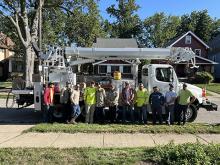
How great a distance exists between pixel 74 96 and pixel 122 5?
6979 centimetres

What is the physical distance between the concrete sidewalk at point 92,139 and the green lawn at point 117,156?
1.21m

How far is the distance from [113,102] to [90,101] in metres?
0.84

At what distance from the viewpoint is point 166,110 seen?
16766 mm

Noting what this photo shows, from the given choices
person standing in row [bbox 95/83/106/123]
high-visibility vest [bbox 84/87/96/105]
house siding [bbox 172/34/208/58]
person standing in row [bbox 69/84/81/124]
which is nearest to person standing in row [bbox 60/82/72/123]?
person standing in row [bbox 69/84/81/124]

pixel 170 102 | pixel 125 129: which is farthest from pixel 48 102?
pixel 170 102

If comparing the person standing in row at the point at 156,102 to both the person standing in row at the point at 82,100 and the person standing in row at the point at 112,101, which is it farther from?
the person standing in row at the point at 82,100

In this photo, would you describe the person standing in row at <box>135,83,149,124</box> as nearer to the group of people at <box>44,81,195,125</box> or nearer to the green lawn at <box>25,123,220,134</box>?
the group of people at <box>44,81,195,125</box>

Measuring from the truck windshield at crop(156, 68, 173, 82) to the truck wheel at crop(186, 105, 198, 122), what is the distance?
1330mm

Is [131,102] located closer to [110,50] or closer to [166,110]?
[166,110]

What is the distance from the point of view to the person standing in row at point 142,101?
55.0ft

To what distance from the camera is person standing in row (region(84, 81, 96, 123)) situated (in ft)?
54.9

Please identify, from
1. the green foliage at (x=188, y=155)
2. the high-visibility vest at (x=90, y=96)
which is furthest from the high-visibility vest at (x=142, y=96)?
the green foliage at (x=188, y=155)

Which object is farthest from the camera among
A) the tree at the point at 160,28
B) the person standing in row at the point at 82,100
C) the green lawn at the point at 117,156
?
the tree at the point at 160,28

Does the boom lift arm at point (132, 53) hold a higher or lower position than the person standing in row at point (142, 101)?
higher
